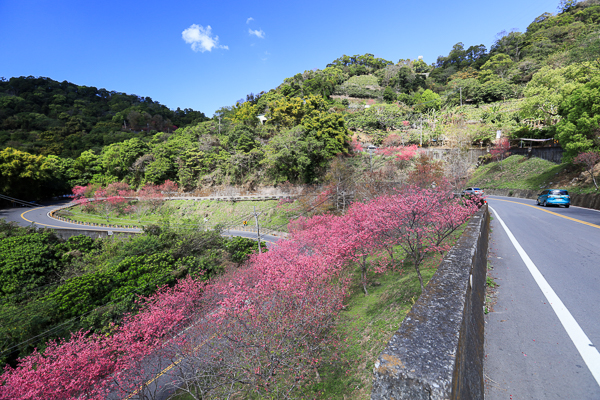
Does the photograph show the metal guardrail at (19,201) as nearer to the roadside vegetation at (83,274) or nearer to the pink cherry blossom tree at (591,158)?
the roadside vegetation at (83,274)

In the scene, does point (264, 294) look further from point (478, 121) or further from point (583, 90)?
point (478, 121)

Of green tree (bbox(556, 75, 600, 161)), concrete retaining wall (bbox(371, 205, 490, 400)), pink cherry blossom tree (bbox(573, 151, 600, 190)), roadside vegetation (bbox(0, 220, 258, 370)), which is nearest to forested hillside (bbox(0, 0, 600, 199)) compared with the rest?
green tree (bbox(556, 75, 600, 161))

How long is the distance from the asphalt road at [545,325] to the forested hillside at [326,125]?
18680 mm

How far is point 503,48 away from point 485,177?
5503cm

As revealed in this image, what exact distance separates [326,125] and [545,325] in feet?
86.9

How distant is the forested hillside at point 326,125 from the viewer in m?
26.5

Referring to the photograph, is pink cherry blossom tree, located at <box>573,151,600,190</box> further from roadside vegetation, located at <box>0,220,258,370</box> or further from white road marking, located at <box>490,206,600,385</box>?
roadside vegetation, located at <box>0,220,258,370</box>

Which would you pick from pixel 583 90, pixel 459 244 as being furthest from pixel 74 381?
pixel 583 90

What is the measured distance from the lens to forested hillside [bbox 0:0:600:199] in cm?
2655

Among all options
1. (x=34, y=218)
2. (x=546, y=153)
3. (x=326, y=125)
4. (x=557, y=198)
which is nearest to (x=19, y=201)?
(x=34, y=218)

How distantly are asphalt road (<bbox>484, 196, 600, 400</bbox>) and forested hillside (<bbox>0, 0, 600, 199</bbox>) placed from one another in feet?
61.3

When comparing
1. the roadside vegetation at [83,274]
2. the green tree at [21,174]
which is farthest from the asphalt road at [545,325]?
the green tree at [21,174]

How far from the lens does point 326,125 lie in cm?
2764

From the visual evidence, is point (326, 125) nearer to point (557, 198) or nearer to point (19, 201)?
point (557, 198)
